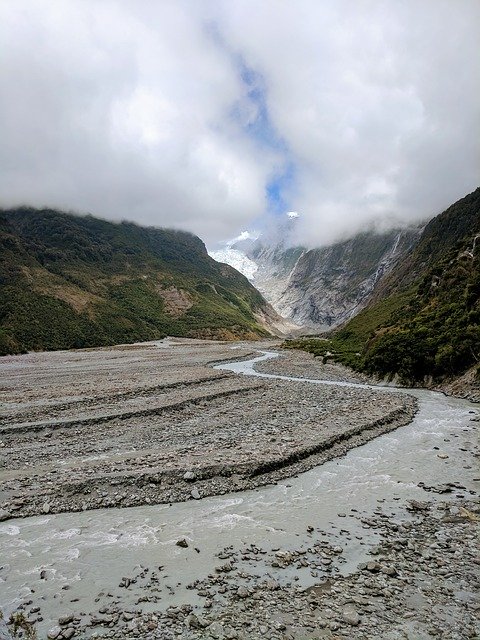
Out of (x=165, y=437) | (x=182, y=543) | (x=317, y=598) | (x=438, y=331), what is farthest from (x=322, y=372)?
(x=317, y=598)

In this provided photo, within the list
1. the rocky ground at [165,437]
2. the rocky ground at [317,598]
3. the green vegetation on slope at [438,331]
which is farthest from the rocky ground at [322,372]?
the rocky ground at [317,598]

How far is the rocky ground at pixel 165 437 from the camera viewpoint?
61.6 feet

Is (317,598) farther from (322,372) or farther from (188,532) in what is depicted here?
(322,372)

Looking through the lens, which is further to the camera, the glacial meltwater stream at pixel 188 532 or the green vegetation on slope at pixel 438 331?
the green vegetation on slope at pixel 438 331

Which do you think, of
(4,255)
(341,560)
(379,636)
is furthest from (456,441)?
(4,255)

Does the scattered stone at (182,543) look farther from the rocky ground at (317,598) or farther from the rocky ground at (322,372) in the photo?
the rocky ground at (322,372)

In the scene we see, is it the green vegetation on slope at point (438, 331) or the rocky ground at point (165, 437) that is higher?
the green vegetation on slope at point (438, 331)

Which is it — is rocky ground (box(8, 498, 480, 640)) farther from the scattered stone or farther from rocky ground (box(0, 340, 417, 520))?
rocky ground (box(0, 340, 417, 520))

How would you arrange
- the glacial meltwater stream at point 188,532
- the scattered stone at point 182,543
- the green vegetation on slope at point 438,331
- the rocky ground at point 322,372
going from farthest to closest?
1. the rocky ground at point 322,372
2. the green vegetation on slope at point 438,331
3. the scattered stone at point 182,543
4. the glacial meltwater stream at point 188,532

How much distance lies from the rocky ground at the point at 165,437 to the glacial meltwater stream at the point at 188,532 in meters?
1.32

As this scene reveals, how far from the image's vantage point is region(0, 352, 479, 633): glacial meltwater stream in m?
11.7

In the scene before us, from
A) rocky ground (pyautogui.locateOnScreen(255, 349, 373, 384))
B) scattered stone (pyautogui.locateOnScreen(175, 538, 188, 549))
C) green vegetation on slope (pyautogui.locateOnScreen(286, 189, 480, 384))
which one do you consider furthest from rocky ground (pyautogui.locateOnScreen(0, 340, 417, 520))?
rocky ground (pyautogui.locateOnScreen(255, 349, 373, 384))

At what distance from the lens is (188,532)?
1508 centimetres

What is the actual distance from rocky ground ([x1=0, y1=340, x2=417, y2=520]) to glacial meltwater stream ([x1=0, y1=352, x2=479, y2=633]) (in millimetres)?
1320
